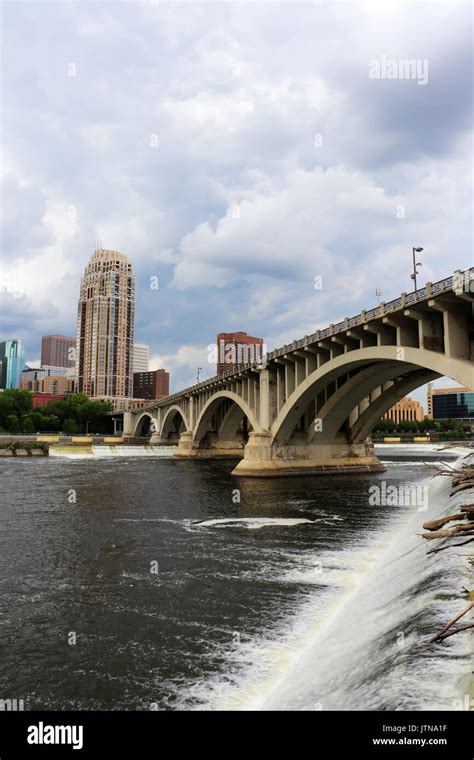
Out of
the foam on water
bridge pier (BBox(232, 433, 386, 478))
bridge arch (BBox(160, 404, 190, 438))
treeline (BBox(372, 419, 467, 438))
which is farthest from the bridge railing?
treeline (BBox(372, 419, 467, 438))

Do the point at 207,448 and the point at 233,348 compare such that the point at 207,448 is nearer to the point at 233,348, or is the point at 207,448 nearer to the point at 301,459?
the point at 301,459

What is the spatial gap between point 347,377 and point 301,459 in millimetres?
10060

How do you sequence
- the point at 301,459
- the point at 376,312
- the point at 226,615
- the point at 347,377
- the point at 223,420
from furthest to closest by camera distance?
the point at 223,420, the point at 301,459, the point at 347,377, the point at 376,312, the point at 226,615

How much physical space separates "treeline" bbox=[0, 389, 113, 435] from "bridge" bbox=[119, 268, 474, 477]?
72898 millimetres

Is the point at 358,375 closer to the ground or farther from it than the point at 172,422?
farther from it

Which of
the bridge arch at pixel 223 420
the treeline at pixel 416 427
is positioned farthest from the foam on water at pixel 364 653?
the treeline at pixel 416 427

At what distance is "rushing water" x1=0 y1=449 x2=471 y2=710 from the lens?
7723 millimetres

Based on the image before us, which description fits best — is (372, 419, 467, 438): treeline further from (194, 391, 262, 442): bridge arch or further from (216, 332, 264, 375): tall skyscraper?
(194, 391, 262, 442): bridge arch

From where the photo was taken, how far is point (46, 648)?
34.5ft

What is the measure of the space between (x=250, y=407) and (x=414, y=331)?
29445 millimetres

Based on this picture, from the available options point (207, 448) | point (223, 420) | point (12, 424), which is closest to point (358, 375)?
point (223, 420)

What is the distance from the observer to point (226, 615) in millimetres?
12375
